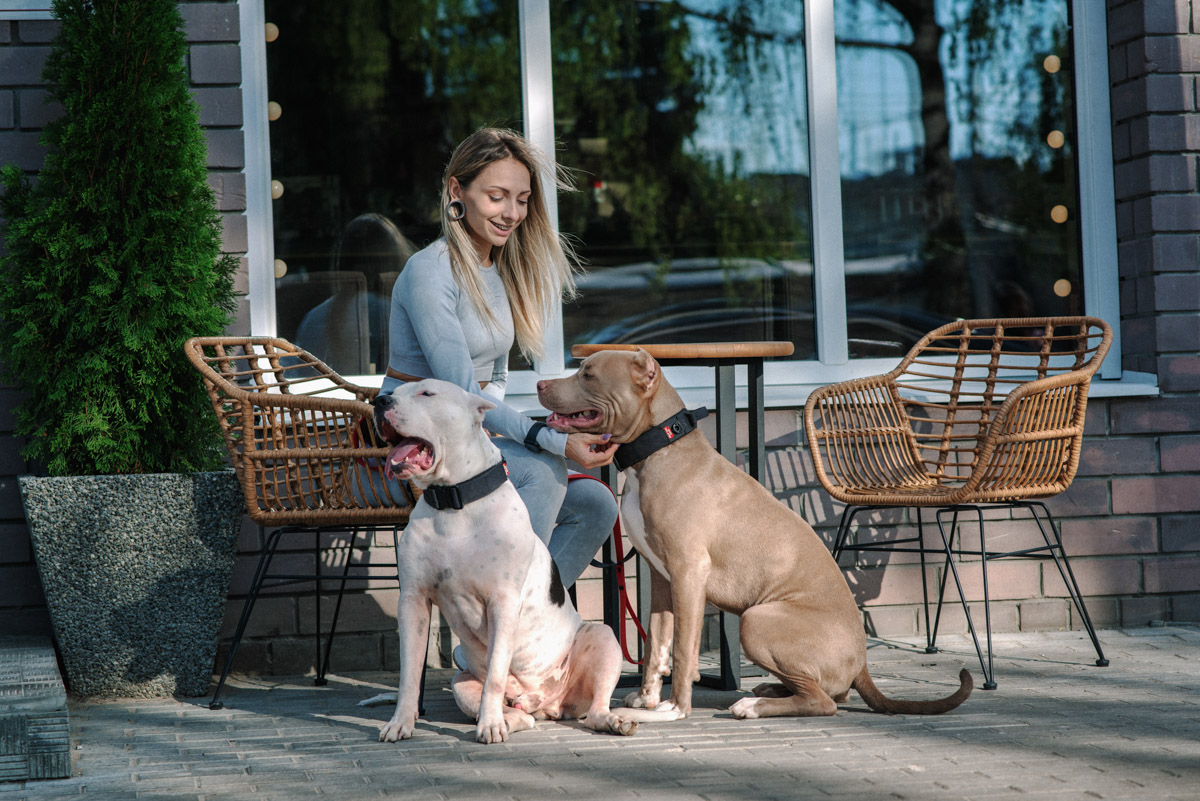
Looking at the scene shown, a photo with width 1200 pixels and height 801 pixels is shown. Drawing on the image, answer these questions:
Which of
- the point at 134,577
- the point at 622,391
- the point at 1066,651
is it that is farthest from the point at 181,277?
the point at 1066,651

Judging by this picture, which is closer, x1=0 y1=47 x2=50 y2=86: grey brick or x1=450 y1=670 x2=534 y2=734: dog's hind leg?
x1=450 y1=670 x2=534 y2=734: dog's hind leg

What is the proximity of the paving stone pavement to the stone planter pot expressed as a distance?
0.13 meters

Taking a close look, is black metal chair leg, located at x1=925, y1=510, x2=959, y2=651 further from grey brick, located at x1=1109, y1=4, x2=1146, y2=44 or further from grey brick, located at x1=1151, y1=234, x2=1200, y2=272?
grey brick, located at x1=1109, y1=4, x2=1146, y2=44

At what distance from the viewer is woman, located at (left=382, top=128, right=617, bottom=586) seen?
340 centimetres

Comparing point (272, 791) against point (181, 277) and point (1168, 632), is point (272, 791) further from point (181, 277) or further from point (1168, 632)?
point (1168, 632)

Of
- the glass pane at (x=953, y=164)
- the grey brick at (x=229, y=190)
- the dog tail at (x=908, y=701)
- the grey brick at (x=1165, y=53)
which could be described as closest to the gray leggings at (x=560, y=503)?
the dog tail at (x=908, y=701)

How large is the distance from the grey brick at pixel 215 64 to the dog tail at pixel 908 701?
312cm

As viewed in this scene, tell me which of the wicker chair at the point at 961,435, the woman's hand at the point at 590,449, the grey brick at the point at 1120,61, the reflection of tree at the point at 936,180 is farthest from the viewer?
the reflection of tree at the point at 936,180

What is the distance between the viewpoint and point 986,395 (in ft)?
15.2

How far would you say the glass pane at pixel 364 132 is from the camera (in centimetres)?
489

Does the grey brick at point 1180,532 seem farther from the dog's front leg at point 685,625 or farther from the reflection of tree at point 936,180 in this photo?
the dog's front leg at point 685,625

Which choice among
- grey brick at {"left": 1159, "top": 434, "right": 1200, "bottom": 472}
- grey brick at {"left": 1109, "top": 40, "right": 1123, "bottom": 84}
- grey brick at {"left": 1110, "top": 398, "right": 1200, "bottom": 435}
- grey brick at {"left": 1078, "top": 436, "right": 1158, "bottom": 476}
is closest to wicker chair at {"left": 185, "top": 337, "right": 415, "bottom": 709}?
grey brick at {"left": 1078, "top": 436, "right": 1158, "bottom": 476}

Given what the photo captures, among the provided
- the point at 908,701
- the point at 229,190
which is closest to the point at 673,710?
the point at 908,701

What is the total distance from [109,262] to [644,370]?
5.99 feet
